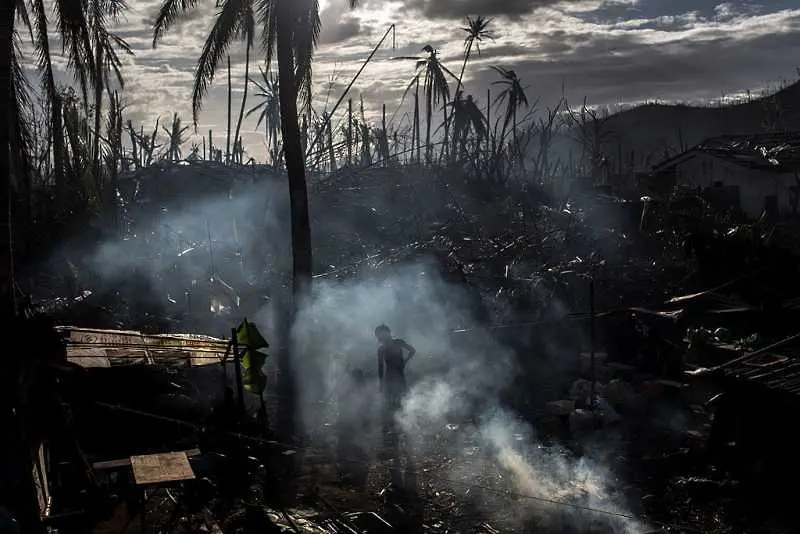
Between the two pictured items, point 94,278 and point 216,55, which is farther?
point 94,278

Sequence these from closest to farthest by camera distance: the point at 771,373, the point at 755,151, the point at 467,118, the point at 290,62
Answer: the point at 771,373 → the point at 290,62 → the point at 755,151 → the point at 467,118

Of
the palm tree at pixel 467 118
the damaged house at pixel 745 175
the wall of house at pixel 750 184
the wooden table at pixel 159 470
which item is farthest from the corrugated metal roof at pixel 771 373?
the palm tree at pixel 467 118

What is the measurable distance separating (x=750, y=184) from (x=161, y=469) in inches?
1082

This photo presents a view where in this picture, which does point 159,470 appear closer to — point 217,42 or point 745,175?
point 217,42

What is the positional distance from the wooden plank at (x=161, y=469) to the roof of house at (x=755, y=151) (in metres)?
26.1

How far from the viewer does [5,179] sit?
5.24m

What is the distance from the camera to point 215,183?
26797mm

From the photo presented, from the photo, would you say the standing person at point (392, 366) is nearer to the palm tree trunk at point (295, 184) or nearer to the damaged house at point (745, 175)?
the palm tree trunk at point (295, 184)

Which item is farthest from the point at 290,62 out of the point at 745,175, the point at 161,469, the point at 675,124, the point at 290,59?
the point at 675,124

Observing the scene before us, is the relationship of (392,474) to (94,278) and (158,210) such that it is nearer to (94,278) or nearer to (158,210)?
(94,278)

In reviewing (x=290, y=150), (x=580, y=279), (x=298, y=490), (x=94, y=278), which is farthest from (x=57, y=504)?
(x=580, y=279)

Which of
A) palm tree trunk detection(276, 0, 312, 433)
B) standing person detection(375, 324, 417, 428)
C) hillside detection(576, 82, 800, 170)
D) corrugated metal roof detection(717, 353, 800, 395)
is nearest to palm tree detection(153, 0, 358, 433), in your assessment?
palm tree trunk detection(276, 0, 312, 433)

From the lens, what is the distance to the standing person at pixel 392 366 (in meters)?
11.4

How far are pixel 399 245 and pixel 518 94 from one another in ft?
48.3
